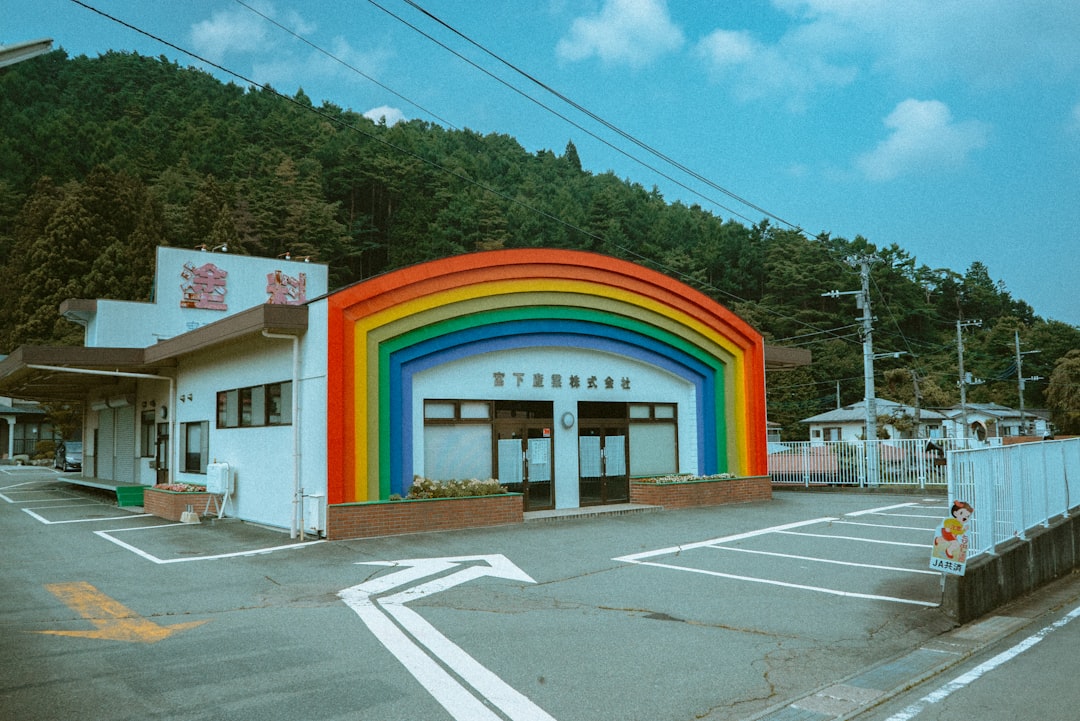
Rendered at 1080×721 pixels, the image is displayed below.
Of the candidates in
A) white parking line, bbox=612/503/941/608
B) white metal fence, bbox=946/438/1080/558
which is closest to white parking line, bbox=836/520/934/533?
white parking line, bbox=612/503/941/608

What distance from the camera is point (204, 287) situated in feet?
88.4

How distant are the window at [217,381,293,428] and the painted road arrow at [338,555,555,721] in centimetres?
524

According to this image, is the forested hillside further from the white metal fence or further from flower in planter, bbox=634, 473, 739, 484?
the white metal fence

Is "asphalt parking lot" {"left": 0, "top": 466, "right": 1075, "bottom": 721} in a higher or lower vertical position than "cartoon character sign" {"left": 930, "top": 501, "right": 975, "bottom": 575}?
lower

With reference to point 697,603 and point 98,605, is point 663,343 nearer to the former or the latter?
point 697,603

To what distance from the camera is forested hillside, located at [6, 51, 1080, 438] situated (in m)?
46.3

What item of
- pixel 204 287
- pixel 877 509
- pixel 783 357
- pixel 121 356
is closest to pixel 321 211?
pixel 204 287

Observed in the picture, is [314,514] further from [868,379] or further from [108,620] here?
[868,379]

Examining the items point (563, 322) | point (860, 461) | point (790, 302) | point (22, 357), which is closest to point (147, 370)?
point (22, 357)

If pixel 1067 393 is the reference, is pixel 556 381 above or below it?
below

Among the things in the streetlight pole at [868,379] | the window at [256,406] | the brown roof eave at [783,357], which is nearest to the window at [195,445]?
the window at [256,406]

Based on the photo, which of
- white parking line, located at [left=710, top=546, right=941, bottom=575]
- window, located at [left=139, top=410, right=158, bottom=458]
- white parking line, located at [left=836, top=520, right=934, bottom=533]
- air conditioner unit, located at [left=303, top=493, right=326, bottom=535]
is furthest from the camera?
window, located at [left=139, top=410, right=158, bottom=458]

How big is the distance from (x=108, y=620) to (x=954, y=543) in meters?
8.39

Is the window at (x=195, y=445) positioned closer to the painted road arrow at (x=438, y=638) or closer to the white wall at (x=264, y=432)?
the white wall at (x=264, y=432)
